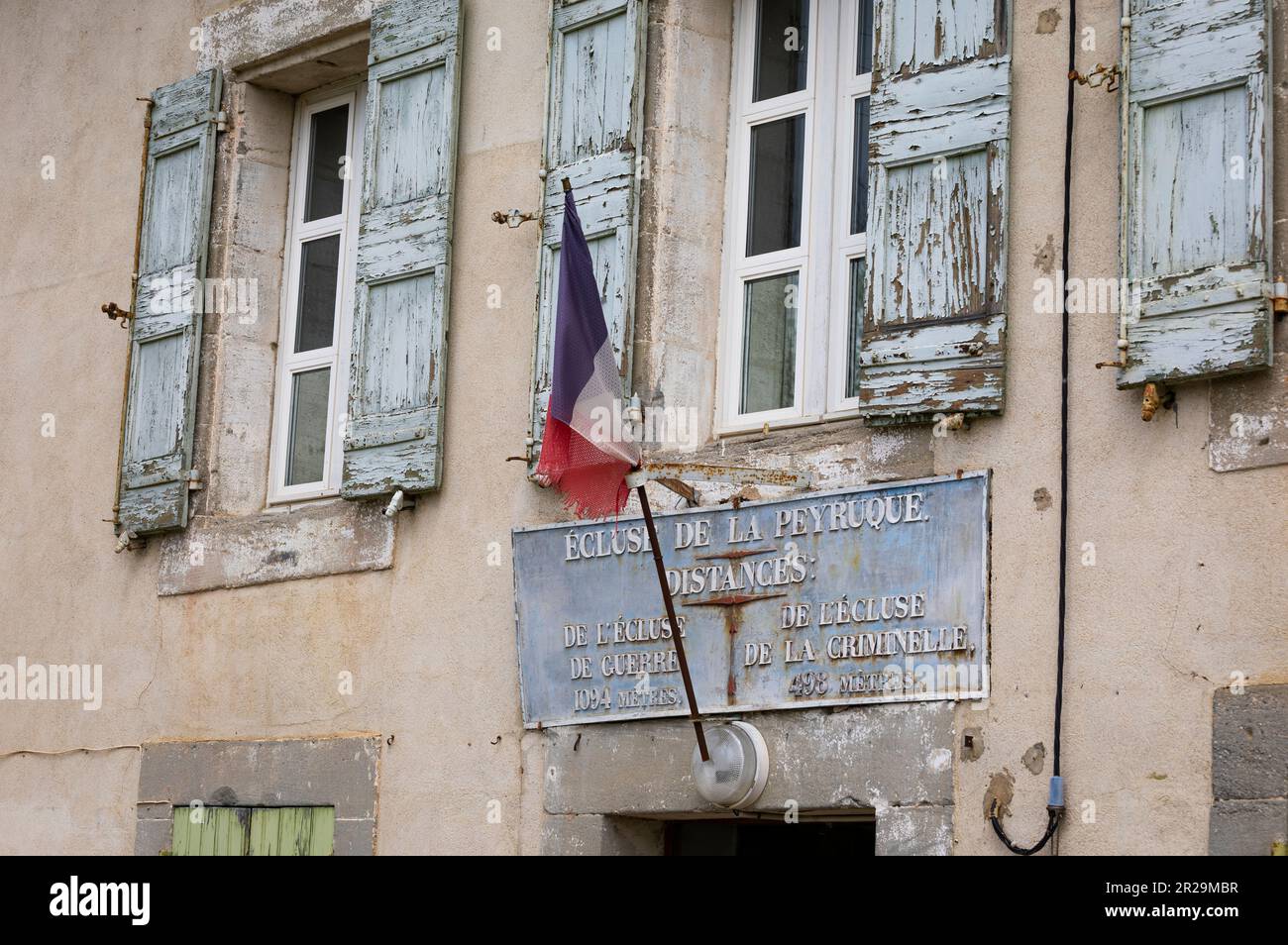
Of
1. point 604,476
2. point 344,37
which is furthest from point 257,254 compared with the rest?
point 604,476

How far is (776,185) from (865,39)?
1.83 ft

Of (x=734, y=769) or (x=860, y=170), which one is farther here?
(x=860, y=170)

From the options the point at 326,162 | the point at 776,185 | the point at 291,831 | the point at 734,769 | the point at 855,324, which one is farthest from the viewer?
the point at 326,162

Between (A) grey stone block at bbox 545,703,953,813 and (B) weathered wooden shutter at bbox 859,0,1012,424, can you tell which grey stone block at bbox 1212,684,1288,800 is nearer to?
(A) grey stone block at bbox 545,703,953,813

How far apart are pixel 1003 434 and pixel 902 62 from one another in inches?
48.3

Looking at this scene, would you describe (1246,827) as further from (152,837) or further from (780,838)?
(152,837)

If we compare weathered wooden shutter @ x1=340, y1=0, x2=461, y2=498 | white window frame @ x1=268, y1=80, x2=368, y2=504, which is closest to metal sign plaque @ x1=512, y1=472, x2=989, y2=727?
weathered wooden shutter @ x1=340, y1=0, x2=461, y2=498

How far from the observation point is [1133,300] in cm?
555

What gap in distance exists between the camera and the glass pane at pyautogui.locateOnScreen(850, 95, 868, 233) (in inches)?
263

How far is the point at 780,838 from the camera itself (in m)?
8.18

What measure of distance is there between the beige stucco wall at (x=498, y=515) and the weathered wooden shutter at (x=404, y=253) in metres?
0.09

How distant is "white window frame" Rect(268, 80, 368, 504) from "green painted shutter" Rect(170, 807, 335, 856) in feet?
3.96

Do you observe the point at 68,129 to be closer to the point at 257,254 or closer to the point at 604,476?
the point at 257,254

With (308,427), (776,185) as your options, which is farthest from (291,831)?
(776,185)
